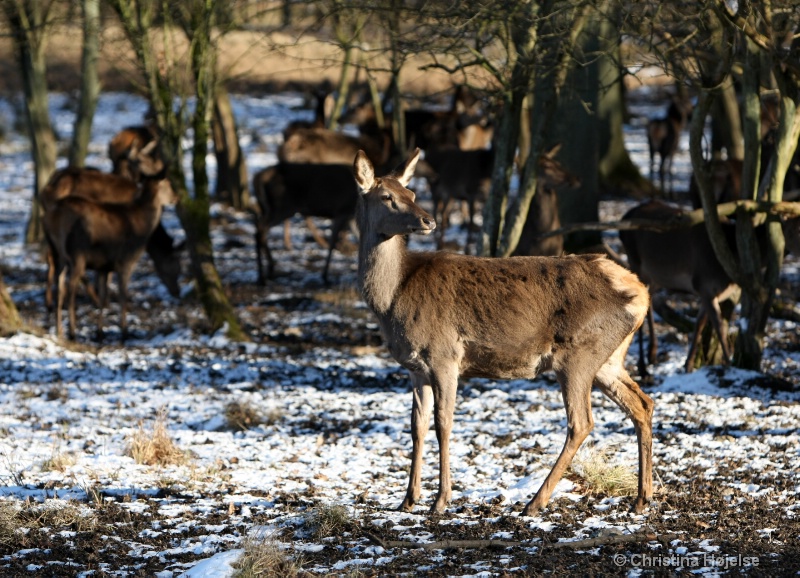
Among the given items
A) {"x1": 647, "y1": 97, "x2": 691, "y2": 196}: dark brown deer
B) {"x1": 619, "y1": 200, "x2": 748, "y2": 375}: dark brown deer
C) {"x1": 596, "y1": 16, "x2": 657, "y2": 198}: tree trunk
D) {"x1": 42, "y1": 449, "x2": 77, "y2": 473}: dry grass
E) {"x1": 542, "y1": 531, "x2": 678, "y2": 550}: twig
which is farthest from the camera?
{"x1": 647, "y1": 97, "x2": 691, "y2": 196}: dark brown deer

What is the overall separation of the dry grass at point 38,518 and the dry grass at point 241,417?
2.33m

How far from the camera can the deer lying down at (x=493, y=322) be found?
6285 millimetres

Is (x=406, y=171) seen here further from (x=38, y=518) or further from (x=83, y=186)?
(x=83, y=186)

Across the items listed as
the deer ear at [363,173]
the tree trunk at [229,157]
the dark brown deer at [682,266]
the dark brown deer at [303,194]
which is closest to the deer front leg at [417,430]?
the deer ear at [363,173]

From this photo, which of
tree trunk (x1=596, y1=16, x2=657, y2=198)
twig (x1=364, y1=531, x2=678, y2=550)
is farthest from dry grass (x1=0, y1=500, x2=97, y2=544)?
tree trunk (x1=596, y1=16, x2=657, y2=198)

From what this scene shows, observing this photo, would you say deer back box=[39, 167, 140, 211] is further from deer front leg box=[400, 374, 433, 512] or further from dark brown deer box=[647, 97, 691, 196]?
dark brown deer box=[647, 97, 691, 196]

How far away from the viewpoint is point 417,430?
254 inches

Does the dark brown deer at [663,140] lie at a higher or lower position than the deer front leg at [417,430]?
higher

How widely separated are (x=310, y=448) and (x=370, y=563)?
267cm

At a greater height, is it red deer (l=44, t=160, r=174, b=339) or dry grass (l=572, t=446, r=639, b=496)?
red deer (l=44, t=160, r=174, b=339)

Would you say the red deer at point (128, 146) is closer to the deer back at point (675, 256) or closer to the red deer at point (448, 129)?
the red deer at point (448, 129)

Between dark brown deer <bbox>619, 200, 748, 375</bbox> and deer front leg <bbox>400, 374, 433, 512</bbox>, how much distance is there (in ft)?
12.8

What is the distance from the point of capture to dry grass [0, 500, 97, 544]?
5816 millimetres

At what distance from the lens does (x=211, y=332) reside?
11.8m
